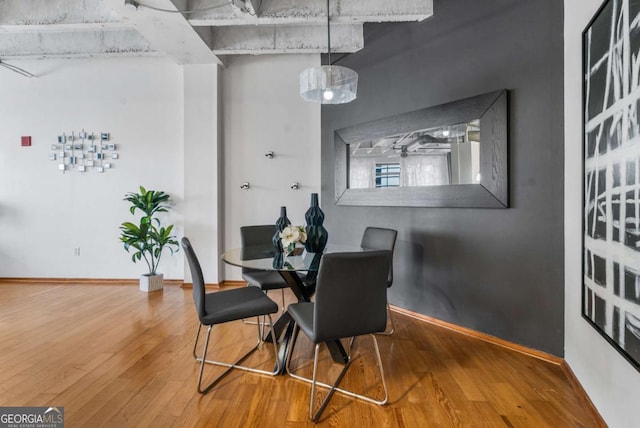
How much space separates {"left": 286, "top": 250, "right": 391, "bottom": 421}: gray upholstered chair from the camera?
5.41 feet

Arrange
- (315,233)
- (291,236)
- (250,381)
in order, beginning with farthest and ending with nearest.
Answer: (315,233)
(291,236)
(250,381)

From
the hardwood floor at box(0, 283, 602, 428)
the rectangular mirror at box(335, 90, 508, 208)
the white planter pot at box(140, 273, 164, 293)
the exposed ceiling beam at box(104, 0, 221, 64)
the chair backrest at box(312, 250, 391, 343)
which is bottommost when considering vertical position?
the hardwood floor at box(0, 283, 602, 428)

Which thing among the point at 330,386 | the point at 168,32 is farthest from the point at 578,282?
the point at 168,32

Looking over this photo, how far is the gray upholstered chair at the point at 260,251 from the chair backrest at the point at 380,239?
34.1 inches

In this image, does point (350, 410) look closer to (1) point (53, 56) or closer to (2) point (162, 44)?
(2) point (162, 44)

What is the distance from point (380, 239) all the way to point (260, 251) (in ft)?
3.51

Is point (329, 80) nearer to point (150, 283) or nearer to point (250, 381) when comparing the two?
point (250, 381)

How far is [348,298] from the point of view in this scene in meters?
1.71

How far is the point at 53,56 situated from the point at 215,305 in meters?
4.44

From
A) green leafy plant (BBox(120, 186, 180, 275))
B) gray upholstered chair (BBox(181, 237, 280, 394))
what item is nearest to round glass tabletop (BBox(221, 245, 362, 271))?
gray upholstered chair (BBox(181, 237, 280, 394))

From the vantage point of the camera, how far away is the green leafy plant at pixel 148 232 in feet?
13.3

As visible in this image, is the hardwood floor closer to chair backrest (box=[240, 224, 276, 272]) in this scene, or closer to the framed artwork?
the framed artwork

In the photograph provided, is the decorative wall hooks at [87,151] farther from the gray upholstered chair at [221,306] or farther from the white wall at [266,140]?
the gray upholstered chair at [221,306]

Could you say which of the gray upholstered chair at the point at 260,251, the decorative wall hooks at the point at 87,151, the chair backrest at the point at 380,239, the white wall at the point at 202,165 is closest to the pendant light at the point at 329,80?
the chair backrest at the point at 380,239
